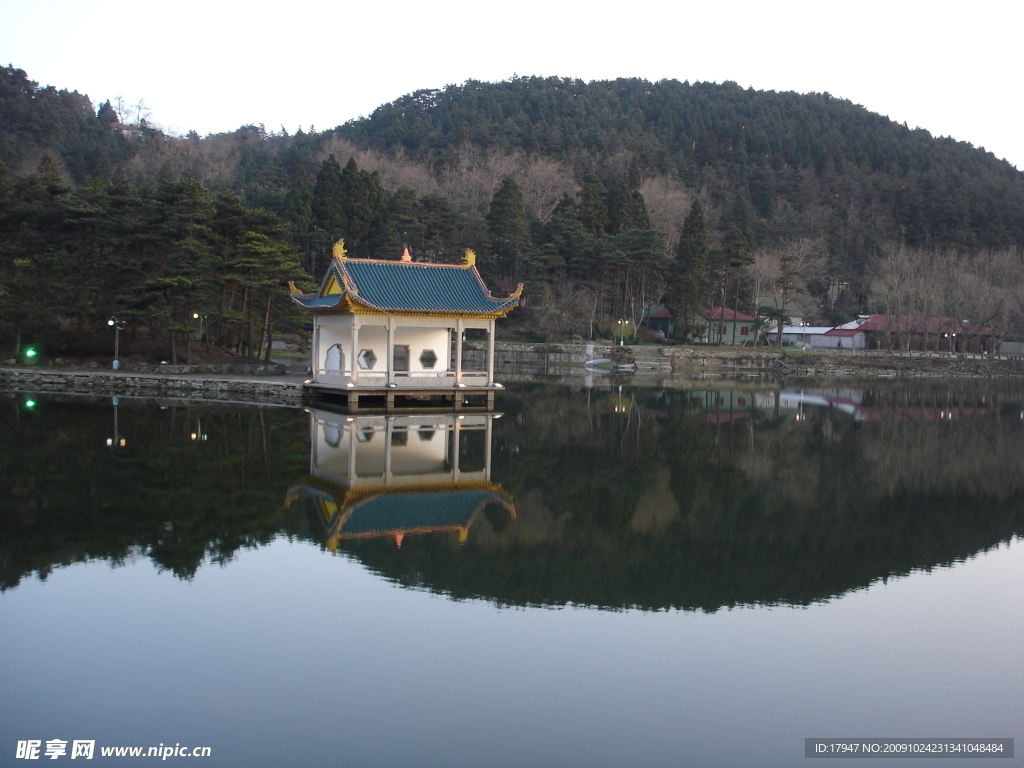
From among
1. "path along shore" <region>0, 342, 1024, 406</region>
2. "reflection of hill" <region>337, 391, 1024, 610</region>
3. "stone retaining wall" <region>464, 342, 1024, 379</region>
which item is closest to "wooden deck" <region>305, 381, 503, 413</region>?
"reflection of hill" <region>337, 391, 1024, 610</region>

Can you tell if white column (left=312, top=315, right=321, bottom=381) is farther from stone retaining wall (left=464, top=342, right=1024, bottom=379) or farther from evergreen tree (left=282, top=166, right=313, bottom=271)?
evergreen tree (left=282, top=166, right=313, bottom=271)

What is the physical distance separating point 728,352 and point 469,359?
1534cm

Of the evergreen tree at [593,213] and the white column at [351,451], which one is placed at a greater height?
the evergreen tree at [593,213]

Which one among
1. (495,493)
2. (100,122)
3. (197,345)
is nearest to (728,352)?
(197,345)

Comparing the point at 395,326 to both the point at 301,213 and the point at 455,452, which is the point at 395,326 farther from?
the point at 301,213

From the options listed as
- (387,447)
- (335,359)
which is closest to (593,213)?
(335,359)

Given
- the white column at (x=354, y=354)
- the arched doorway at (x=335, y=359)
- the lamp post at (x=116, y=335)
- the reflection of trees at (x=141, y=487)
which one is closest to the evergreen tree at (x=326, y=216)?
the lamp post at (x=116, y=335)

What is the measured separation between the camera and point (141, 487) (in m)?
11.0

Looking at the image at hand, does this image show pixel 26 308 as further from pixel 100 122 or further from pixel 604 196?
pixel 100 122

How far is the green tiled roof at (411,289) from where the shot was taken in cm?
2278

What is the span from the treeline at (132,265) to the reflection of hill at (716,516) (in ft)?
45.0

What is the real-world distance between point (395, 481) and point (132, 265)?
809 inches

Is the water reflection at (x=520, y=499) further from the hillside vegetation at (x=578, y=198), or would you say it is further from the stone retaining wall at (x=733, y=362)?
the stone retaining wall at (x=733, y=362)

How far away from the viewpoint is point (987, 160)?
96.5 metres
